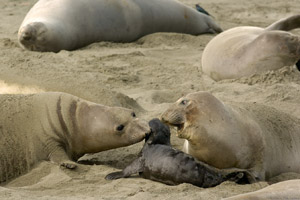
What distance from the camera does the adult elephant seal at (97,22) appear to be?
7125mm

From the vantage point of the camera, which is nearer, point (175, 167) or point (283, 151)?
point (175, 167)

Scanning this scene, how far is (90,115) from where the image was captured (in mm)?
4332

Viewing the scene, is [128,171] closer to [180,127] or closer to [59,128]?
[180,127]

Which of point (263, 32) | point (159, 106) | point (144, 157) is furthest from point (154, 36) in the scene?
point (144, 157)

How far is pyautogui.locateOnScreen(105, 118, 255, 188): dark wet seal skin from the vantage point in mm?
3572

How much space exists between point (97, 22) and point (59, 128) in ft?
11.6

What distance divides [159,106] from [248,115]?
1.26 meters

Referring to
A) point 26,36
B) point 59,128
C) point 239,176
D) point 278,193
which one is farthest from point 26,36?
point 278,193

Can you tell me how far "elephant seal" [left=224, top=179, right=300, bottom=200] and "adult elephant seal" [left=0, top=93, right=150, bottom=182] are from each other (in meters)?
1.36

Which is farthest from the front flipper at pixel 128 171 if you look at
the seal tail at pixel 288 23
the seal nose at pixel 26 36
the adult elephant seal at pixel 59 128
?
the seal nose at pixel 26 36

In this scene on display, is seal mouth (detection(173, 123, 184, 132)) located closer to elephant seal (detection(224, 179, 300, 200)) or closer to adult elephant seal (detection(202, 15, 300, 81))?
elephant seal (detection(224, 179, 300, 200))

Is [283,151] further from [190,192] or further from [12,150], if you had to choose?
[12,150]

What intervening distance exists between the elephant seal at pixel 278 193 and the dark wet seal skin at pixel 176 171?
0.61 meters

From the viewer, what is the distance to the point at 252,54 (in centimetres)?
596
